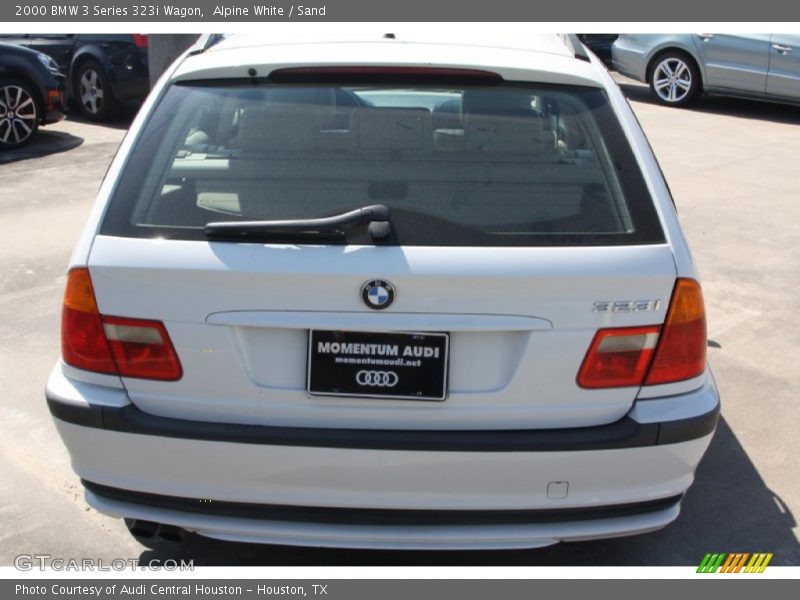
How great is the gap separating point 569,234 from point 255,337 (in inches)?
37.4

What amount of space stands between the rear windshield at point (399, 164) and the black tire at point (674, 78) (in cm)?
1091

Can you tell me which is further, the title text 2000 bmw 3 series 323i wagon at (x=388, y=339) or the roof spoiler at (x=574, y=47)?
the roof spoiler at (x=574, y=47)

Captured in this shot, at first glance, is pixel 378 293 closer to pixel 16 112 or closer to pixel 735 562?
pixel 735 562

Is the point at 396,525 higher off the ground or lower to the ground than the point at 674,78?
lower

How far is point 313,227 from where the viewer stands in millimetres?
2773

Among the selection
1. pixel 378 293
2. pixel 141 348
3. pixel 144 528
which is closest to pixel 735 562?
pixel 378 293

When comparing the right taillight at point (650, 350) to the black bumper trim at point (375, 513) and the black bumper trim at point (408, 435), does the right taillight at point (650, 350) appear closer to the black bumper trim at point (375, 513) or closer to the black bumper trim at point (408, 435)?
the black bumper trim at point (408, 435)

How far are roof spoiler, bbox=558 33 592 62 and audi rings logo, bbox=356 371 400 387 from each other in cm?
136

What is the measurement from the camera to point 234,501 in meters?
2.89

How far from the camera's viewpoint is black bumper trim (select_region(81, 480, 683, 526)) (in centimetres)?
289

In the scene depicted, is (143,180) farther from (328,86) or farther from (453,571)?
(453,571)

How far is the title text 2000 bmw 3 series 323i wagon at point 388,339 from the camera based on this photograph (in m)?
2.76

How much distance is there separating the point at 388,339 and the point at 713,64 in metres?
11.5

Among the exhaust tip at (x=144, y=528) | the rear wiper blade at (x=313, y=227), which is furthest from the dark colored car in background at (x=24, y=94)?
the rear wiper blade at (x=313, y=227)
